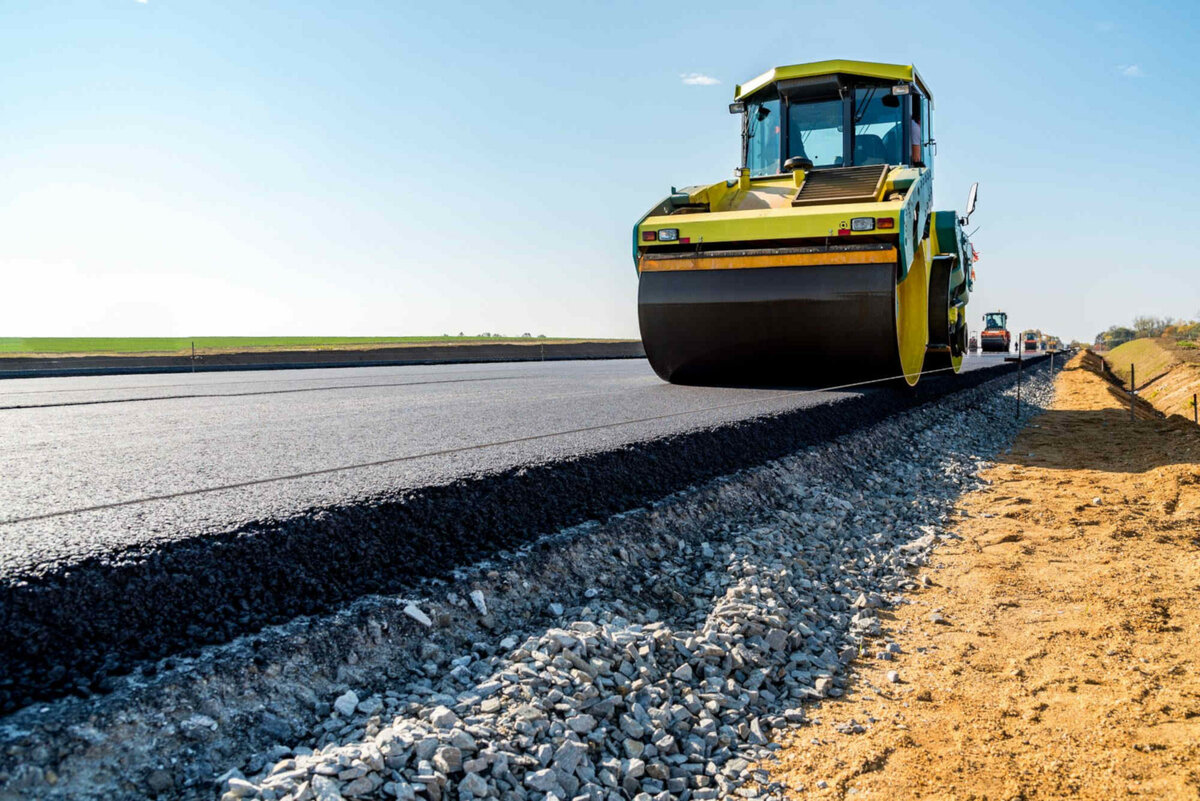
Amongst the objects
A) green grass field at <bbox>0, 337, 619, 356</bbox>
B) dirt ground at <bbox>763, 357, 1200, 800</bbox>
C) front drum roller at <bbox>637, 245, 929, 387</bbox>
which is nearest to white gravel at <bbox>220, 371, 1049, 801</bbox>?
dirt ground at <bbox>763, 357, 1200, 800</bbox>

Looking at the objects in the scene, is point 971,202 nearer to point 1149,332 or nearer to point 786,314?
point 786,314

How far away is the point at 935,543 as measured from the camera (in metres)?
5.27

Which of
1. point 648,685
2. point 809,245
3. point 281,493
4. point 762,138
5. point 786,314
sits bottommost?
point 648,685

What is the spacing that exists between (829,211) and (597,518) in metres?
4.10

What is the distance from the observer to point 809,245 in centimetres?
711

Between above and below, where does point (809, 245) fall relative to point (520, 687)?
above

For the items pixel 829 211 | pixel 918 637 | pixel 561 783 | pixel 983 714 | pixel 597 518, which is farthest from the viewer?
pixel 829 211

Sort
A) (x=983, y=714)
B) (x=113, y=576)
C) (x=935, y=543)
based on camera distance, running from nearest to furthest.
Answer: (x=113, y=576) → (x=983, y=714) → (x=935, y=543)

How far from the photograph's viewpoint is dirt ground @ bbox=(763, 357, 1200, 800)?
254cm

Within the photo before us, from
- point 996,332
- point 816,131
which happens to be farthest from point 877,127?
point 996,332

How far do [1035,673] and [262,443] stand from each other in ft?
13.2

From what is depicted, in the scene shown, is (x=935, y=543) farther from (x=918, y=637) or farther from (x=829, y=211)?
(x=829, y=211)

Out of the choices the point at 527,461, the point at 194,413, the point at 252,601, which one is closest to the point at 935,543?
the point at 527,461

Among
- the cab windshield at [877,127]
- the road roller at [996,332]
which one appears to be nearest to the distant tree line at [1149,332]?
the road roller at [996,332]
